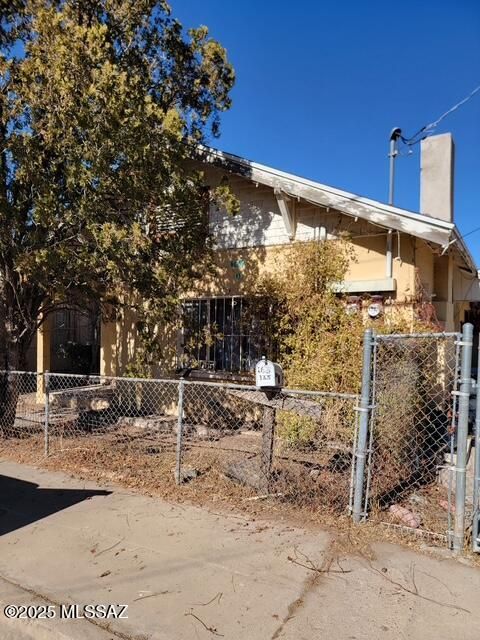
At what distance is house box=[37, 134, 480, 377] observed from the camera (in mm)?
7426

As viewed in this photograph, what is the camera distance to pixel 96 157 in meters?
5.82

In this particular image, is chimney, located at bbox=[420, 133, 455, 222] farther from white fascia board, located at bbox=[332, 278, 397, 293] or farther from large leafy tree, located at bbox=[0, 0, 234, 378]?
large leafy tree, located at bbox=[0, 0, 234, 378]

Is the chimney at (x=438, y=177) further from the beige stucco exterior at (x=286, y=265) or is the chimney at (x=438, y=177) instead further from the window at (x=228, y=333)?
the window at (x=228, y=333)

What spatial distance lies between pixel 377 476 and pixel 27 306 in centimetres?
572

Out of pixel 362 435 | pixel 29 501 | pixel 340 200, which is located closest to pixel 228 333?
pixel 340 200

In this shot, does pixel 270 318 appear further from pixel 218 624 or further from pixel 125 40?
pixel 218 624

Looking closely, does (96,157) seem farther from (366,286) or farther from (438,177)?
(438,177)

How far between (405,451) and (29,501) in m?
3.98

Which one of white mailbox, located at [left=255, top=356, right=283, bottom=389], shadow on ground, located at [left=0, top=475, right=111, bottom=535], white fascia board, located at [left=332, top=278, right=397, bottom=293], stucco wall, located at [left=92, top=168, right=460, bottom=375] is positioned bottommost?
shadow on ground, located at [left=0, top=475, right=111, bottom=535]

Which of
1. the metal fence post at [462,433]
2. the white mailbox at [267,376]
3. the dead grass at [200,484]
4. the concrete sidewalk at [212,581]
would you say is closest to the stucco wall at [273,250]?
the dead grass at [200,484]

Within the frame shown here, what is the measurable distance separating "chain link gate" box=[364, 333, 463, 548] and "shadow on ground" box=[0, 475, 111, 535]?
2828 mm

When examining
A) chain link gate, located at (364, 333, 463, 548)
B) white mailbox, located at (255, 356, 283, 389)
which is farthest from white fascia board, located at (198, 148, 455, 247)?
white mailbox, located at (255, 356, 283, 389)

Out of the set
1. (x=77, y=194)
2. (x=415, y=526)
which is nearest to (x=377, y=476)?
(x=415, y=526)

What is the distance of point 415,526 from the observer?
4.15 meters
